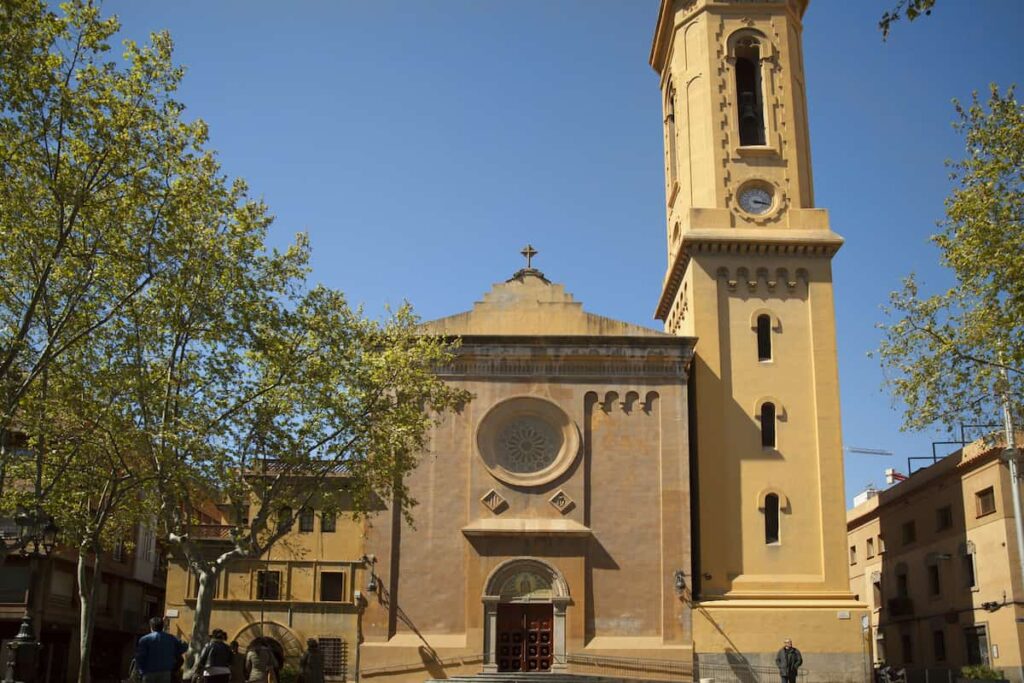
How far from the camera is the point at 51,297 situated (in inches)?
929

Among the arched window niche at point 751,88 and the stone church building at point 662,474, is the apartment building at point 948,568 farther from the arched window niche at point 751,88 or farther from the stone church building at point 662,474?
the arched window niche at point 751,88

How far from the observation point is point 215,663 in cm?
1742

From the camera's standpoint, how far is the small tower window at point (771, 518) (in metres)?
33.8

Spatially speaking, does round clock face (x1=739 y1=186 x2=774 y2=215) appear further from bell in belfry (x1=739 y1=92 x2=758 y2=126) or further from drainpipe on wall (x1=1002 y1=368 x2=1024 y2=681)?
drainpipe on wall (x1=1002 y1=368 x2=1024 y2=681)

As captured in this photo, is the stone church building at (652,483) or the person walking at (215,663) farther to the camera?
the stone church building at (652,483)

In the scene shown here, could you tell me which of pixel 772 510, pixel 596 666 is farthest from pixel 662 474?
pixel 596 666

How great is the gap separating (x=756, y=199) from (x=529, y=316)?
856 cm

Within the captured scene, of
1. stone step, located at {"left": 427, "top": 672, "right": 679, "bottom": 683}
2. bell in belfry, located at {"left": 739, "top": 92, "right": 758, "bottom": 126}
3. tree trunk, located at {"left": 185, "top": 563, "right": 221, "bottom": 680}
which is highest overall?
bell in belfry, located at {"left": 739, "top": 92, "right": 758, "bottom": 126}

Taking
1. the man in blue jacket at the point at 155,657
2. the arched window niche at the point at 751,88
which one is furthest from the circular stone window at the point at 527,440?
the man in blue jacket at the point at 155,657

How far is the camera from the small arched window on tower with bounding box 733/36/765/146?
3844 cm

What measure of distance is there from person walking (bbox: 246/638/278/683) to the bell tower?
16.6 m

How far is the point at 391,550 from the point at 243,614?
24.4 ft

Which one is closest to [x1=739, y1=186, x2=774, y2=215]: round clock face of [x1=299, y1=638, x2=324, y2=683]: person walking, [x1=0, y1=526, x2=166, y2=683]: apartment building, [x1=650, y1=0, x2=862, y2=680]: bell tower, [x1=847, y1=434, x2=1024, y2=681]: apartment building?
[x1=650, y1=0, x2=862, y2=680]: bell tower

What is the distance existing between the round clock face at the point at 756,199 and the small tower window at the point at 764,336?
3661 mm
